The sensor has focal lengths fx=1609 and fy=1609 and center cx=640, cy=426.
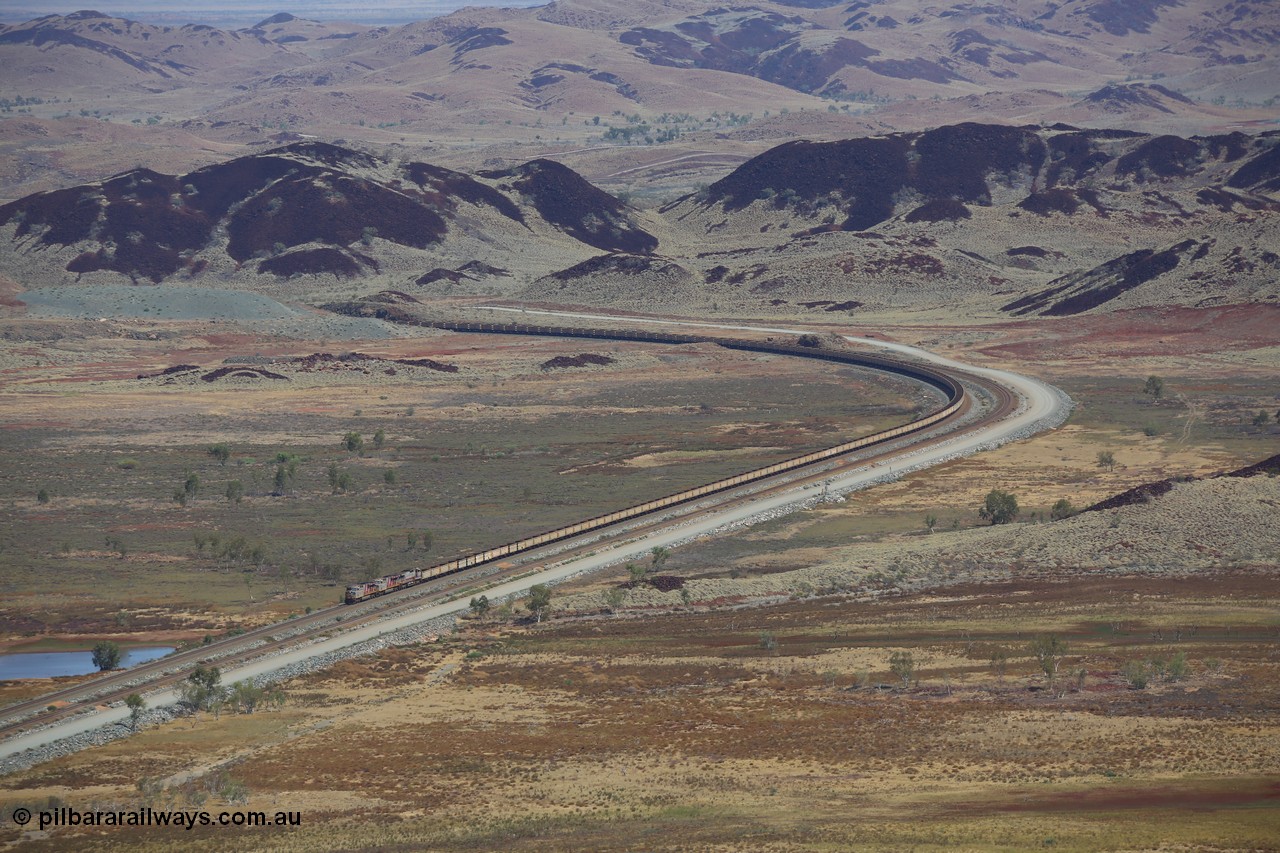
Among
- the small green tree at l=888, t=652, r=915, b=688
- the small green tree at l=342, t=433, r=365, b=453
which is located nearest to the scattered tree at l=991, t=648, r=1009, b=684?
the small green tree at l=888, t=652, r=915, b=688

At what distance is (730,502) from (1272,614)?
31.1m

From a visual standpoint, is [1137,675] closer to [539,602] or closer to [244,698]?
[539,602]

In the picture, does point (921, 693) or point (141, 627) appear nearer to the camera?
point (921, 693)

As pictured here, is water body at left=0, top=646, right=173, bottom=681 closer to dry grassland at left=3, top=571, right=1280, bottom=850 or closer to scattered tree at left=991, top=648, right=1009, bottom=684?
dry grassland at left=3, top=571, right=1280, bottom=850

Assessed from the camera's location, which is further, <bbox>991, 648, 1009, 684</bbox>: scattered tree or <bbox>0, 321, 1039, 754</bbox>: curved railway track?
<bbox>991, 648, 1009, 684</bbox>: scattered tree

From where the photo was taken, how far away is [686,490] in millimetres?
86875

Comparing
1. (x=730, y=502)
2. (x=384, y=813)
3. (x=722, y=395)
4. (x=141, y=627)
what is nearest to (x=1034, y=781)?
(x=384, y=813)

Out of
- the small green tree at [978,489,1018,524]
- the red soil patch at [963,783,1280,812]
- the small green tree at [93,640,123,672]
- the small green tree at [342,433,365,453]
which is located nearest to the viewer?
the red soil patch at [963,783,1280,812]

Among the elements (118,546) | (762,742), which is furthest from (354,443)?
(762,742)

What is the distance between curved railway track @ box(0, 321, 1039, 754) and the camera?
52031 mm

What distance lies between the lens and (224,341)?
16550 centimetres

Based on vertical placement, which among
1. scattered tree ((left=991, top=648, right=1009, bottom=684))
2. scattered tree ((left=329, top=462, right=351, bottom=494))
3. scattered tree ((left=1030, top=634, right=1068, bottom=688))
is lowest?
scattered tree ((left=329, top=462, right=351, bottom=494))

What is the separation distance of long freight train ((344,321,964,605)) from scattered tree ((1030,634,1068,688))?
2594cm

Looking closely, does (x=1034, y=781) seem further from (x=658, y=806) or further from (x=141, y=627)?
(x=141, y=627)
